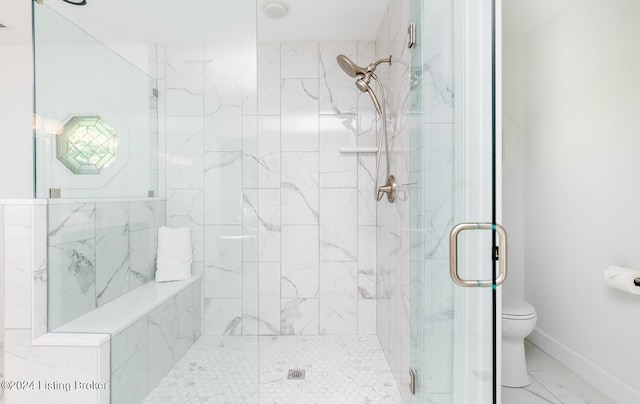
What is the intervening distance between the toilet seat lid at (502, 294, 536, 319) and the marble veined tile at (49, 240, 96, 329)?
194cm

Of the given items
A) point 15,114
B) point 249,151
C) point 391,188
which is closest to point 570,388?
point 391,188

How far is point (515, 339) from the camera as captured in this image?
1.43 meters

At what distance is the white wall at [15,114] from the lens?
2211mm

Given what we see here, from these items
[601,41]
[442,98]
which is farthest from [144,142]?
[601,41]

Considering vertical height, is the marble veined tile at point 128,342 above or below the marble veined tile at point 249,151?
below

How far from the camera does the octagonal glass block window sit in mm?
1413

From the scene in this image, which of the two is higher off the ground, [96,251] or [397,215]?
[397,215]

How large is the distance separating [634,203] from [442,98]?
0.74m

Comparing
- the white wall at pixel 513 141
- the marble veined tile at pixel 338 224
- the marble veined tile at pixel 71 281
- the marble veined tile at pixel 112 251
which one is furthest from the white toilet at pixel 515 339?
the marble veined tile at pixel 71 281

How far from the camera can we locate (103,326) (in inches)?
52.7

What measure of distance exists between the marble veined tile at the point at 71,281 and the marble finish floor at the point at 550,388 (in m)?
1.94

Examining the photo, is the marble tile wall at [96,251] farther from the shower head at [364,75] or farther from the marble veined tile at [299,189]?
the shower head at [364,75]

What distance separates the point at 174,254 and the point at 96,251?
41cm

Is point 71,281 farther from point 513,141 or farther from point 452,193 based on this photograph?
point 513,141
